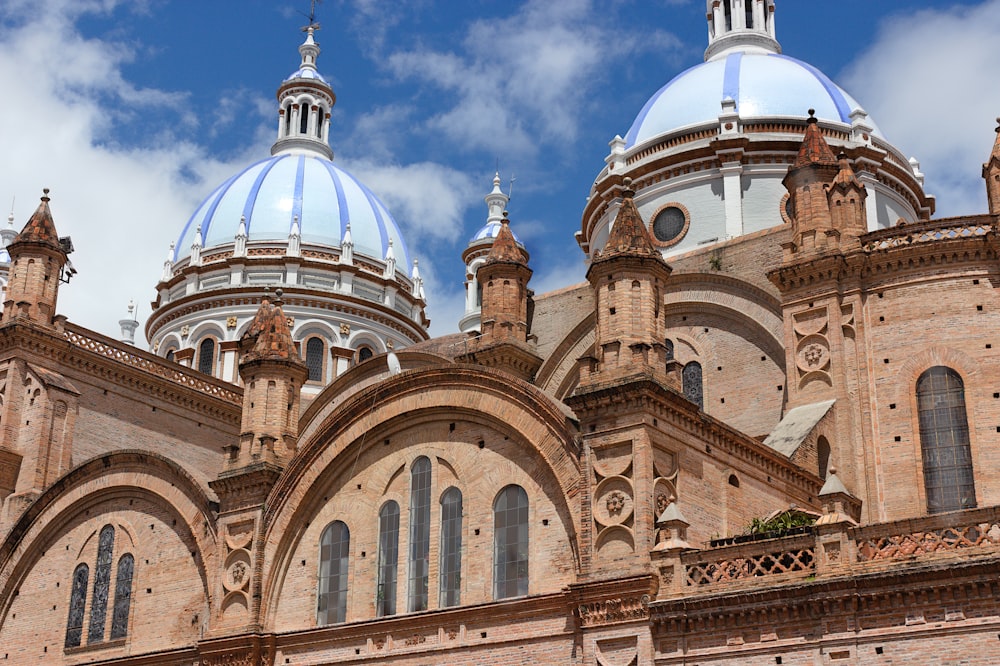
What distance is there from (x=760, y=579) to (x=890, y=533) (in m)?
2.32

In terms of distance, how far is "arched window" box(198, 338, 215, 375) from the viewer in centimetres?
5488

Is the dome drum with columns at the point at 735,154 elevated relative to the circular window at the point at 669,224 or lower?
elevated

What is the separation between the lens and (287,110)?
64.6 meters

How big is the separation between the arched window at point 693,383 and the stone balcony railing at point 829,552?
38.8 ft

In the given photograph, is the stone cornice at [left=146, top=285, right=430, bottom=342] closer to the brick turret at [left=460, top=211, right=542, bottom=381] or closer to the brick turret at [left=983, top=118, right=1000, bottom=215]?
the brick turret at [left=460, top=211, right=542, bottom=381]

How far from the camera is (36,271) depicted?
126ft

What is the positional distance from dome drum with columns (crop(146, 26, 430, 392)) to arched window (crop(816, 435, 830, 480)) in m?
29.4

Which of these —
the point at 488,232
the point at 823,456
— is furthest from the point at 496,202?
the point at 823,456

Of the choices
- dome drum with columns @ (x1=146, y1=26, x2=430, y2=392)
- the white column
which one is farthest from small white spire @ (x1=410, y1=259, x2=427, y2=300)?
the white column

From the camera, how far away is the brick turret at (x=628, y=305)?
24.7 meters

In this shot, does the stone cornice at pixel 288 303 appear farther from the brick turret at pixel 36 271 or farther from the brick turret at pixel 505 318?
the brick turret at pixel 505 318

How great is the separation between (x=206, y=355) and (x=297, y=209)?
24.7 feet

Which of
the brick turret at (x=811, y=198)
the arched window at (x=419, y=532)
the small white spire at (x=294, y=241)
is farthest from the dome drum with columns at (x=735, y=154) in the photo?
the arched window at (x=419, y=532)

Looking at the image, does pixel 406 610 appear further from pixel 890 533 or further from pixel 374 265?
pixel 374 265
